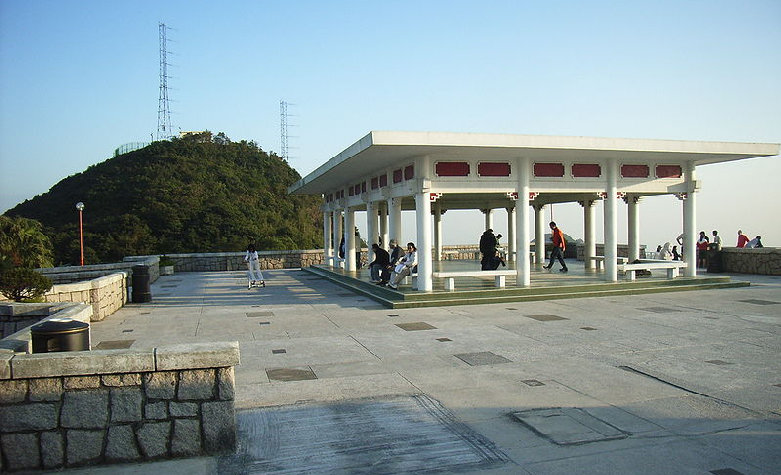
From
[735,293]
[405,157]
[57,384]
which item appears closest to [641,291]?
[735,293]

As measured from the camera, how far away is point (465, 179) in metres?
14.0

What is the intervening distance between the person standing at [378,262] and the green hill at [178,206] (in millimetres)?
30417

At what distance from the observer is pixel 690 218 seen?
53.9 ft

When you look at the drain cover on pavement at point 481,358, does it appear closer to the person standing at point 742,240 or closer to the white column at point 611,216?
the white column at point 611,216

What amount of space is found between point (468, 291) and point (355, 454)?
9.45 m

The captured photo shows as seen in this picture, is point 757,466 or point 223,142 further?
point 223,142

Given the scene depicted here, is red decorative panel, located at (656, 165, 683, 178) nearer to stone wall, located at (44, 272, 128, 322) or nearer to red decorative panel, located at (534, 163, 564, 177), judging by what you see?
red decorative panel, located at (534, 163, 564, 177)

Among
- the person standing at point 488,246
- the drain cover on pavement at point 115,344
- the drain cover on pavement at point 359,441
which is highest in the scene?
the person standing at point 488,246

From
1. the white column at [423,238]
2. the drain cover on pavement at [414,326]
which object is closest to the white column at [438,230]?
the white column at [423,238]

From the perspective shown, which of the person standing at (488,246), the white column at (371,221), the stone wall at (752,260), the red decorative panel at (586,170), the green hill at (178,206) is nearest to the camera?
the red decorative panel at (586,170)

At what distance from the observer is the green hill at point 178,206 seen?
151ft

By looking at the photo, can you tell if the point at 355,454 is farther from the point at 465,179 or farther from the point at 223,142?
the point at 223,142

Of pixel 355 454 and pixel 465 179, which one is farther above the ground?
pixel 465 179

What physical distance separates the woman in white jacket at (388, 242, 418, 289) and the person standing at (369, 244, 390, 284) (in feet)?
3.42
